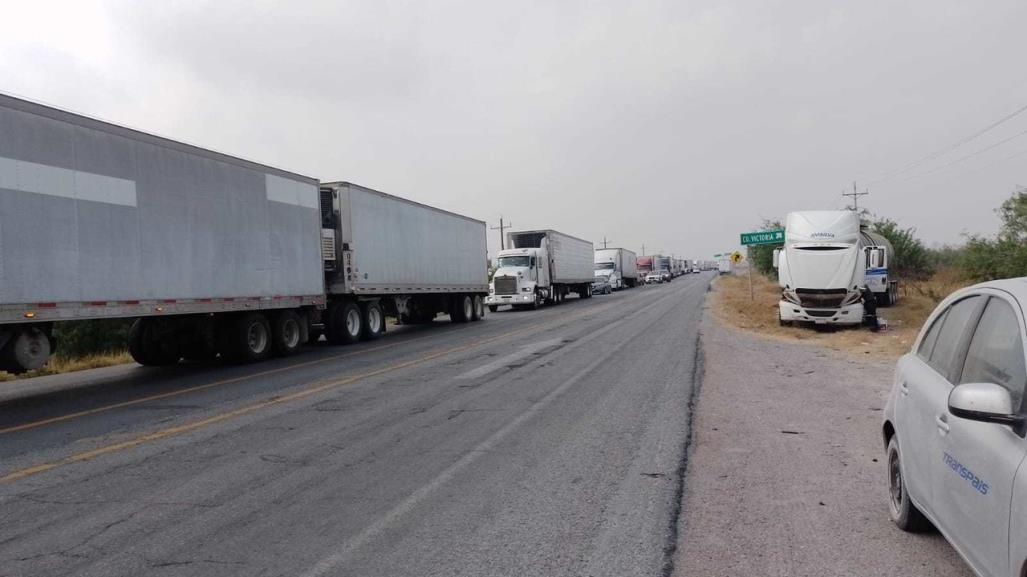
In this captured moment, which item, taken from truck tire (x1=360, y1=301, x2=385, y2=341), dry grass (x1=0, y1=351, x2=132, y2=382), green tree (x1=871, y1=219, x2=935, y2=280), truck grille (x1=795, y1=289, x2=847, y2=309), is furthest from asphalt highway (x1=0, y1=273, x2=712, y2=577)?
green tree (x1=871, y1=219, x2=935, y2=280)

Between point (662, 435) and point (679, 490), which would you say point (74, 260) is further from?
point (679, 490)

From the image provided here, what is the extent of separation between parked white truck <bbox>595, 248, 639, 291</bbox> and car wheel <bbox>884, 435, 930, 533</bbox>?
2309 inches

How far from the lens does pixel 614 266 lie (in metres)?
66.8

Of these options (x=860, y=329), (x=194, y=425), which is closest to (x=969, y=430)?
(x=194, y=425)

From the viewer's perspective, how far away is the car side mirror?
3.03m

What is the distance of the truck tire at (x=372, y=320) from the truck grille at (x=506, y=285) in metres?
17.2

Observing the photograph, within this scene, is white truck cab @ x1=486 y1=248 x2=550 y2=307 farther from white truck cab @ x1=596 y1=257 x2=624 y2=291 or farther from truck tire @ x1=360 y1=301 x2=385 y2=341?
white truck cab @ x1=596 y1=257 x2=624 y2=291

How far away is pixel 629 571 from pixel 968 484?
5.81 feet

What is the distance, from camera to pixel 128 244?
12586 mm

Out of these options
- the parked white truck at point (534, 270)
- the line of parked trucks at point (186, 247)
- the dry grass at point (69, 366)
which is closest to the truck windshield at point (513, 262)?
the parked white truck at point (534, 270)

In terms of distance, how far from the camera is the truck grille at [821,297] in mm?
20172

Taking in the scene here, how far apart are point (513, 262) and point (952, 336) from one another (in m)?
36.9

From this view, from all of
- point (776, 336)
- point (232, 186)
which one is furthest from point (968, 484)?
point (776, 336)

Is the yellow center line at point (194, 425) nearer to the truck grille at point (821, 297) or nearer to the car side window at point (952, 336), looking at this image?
the car side window at point (952, 336)
